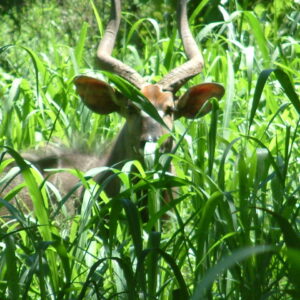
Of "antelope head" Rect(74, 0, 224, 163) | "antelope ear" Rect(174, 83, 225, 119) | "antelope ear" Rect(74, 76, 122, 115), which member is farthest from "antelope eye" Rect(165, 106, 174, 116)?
"antelope ear" Rect(74, 76, 122, 115)

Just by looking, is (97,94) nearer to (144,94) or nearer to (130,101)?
(130,101)

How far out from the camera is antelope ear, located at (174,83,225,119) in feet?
21.2

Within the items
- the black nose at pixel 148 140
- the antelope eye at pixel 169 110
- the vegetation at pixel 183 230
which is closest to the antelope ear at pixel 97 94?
the vegetation at pixel 183 230

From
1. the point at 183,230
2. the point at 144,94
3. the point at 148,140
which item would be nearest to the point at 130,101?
the point at 144,94

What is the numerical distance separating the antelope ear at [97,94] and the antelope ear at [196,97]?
47 centimetres

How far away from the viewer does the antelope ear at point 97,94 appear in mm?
6477

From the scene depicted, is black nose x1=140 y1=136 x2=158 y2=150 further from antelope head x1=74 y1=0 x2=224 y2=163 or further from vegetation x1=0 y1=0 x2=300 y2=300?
vegetation x1=0 y1=0 x2=300 y2=300

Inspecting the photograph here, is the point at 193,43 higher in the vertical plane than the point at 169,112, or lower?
higher

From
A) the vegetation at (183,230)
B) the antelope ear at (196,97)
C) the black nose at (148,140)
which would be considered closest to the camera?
the vegetation at (183,230)

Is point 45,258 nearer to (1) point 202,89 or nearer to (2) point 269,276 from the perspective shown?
(2) point 269,276

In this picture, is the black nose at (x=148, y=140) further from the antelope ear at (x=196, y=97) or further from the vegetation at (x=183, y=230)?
the antelope ear at (x=196, y=97)

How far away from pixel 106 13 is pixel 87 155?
5.04 metres

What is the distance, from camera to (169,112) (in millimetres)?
6418

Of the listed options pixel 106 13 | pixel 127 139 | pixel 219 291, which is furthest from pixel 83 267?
pixel 106 13
